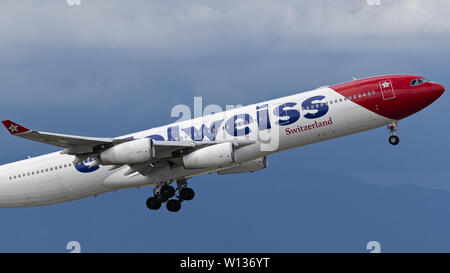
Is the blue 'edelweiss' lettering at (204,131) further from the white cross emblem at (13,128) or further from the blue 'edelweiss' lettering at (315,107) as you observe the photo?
the white cross emblem at (13,128)

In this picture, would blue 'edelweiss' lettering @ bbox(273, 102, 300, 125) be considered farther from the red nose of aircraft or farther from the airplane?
the red nose of aircraft

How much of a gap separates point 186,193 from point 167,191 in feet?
7.09

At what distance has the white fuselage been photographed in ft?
168

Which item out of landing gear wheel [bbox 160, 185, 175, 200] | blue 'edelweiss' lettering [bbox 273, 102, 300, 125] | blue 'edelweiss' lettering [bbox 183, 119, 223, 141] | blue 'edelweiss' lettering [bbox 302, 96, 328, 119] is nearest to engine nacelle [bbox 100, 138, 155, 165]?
blue 'edelweiss' lettering [bbox 183, 119, 223, 141]

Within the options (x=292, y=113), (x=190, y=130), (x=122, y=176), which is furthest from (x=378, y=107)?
(x=122, y=176)

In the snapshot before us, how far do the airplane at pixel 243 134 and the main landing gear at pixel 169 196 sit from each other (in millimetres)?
68

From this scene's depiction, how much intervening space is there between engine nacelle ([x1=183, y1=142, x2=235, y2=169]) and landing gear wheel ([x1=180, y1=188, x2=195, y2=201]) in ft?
15.2

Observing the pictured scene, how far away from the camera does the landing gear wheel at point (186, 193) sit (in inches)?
2195

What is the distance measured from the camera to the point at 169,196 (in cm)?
5400

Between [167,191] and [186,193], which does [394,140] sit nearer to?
Answer: [186,193]

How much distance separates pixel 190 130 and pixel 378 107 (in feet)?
37.6

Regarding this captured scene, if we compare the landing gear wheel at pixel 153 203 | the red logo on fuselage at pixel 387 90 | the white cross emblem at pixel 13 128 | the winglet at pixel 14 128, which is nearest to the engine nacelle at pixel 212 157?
the landing gear wheel at pixel 153 203

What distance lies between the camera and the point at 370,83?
51.8m

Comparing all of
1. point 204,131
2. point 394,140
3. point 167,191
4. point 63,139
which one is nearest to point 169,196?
point 167,191
